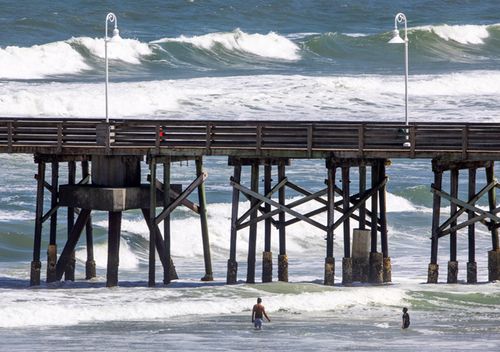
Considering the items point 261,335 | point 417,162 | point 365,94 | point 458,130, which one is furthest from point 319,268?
point 365,94

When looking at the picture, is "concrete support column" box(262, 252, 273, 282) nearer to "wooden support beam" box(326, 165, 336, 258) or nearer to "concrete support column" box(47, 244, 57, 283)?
"wooden support beam" box(326, 165, 336, 258)

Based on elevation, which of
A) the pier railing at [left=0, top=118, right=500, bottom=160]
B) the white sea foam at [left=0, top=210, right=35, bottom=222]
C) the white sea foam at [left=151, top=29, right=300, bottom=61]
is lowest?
the white sea foam at [left=0, top=210, right=35, bottom=222]

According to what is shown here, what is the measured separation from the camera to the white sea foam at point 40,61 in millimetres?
76606

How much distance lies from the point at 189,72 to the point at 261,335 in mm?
47489

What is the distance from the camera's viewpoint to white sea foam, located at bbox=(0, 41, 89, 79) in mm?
76606

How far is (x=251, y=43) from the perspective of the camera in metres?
88.4

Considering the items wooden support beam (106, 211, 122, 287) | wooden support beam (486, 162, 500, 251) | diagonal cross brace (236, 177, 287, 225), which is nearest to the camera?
wooden support beam (106, 211, 122, 287)

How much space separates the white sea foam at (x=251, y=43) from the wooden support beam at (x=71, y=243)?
158ft

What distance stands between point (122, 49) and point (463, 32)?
885 inches

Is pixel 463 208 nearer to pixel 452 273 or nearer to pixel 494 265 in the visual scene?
pixel 452 273

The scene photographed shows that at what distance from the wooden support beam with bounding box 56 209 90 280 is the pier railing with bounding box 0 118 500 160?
1924 millimetres

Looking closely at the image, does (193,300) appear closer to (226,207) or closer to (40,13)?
(226,207)

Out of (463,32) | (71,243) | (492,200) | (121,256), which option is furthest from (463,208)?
(463,32)

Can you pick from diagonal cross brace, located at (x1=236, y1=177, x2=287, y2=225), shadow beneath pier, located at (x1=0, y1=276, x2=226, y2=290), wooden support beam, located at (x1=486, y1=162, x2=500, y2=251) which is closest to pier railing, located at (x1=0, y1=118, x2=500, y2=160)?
diagonal cross brace, located at (x1=236, y1=177, x2=287, y2=225)
